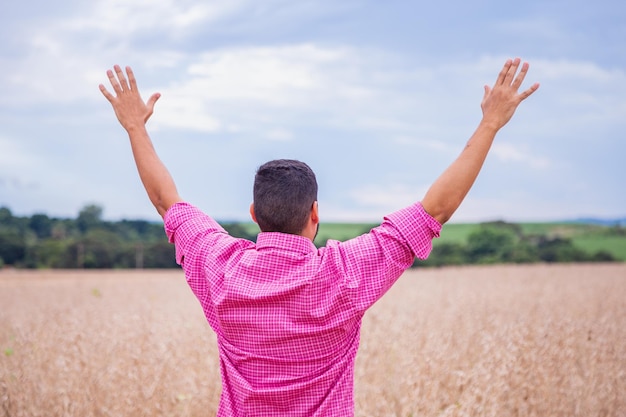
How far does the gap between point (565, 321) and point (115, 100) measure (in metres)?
5.95

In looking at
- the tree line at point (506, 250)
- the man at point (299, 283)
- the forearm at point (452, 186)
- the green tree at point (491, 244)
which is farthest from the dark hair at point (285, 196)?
the green tree at point (491, 244)

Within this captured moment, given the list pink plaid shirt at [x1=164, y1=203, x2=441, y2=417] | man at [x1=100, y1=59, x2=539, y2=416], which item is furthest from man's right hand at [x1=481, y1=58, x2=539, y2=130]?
pink plaid shirt at [x1=164, y1=203, x2=441, y2=417]

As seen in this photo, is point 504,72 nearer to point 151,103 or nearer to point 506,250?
point 151,103

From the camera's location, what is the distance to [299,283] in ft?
6.16

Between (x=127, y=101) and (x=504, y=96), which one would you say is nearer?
(x=504, y=96)

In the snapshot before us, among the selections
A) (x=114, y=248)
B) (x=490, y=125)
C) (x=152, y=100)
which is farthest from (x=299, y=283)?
(x=114, y=248)

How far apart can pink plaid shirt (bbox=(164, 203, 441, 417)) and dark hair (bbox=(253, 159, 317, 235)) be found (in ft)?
0.14

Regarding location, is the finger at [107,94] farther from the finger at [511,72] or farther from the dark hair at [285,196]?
the finger at [511,72]

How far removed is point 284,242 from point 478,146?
0.73 metres

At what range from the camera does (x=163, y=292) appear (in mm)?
17750

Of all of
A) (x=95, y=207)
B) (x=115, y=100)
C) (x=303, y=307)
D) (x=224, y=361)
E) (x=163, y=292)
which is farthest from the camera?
(x=95, y=207)

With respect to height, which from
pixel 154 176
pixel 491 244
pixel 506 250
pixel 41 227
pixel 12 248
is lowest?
pixel 12 248

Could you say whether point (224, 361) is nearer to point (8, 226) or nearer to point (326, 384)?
point (326, 384)

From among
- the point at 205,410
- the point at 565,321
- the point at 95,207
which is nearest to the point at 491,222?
the point at 95,207
